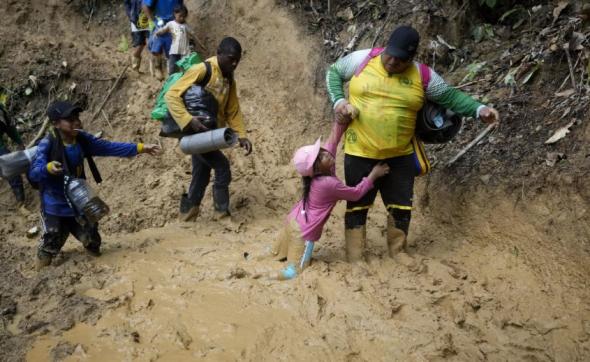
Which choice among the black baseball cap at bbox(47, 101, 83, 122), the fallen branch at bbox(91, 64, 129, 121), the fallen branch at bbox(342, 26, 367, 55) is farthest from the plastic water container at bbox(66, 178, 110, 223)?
the fallen branch at bbox(342, 26, 367, 55)

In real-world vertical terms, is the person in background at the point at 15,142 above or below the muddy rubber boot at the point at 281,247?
below

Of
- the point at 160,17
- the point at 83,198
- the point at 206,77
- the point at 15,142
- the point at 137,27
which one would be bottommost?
the point at 15,142

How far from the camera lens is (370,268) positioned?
15.5ft

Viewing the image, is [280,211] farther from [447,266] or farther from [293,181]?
[447,266]

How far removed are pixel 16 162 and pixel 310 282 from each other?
2704 millimetres

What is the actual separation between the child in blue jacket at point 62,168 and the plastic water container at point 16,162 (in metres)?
0.07

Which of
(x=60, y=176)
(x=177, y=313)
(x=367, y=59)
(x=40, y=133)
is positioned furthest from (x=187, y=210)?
(x=40, y=133)

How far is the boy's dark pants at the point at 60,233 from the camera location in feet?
16.2

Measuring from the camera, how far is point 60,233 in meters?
5.03

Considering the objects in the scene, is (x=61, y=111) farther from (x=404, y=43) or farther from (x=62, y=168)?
(x=404, y=43)

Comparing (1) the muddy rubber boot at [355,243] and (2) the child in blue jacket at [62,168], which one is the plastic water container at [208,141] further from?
(1) the muddy rubber boot at [355,243]

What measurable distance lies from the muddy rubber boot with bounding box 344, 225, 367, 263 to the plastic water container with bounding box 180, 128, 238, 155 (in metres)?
1.45

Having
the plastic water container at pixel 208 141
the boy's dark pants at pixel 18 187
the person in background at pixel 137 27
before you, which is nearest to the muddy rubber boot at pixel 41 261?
the plastic water container at pixel 208 141

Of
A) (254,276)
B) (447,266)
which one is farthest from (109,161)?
(447,266)
